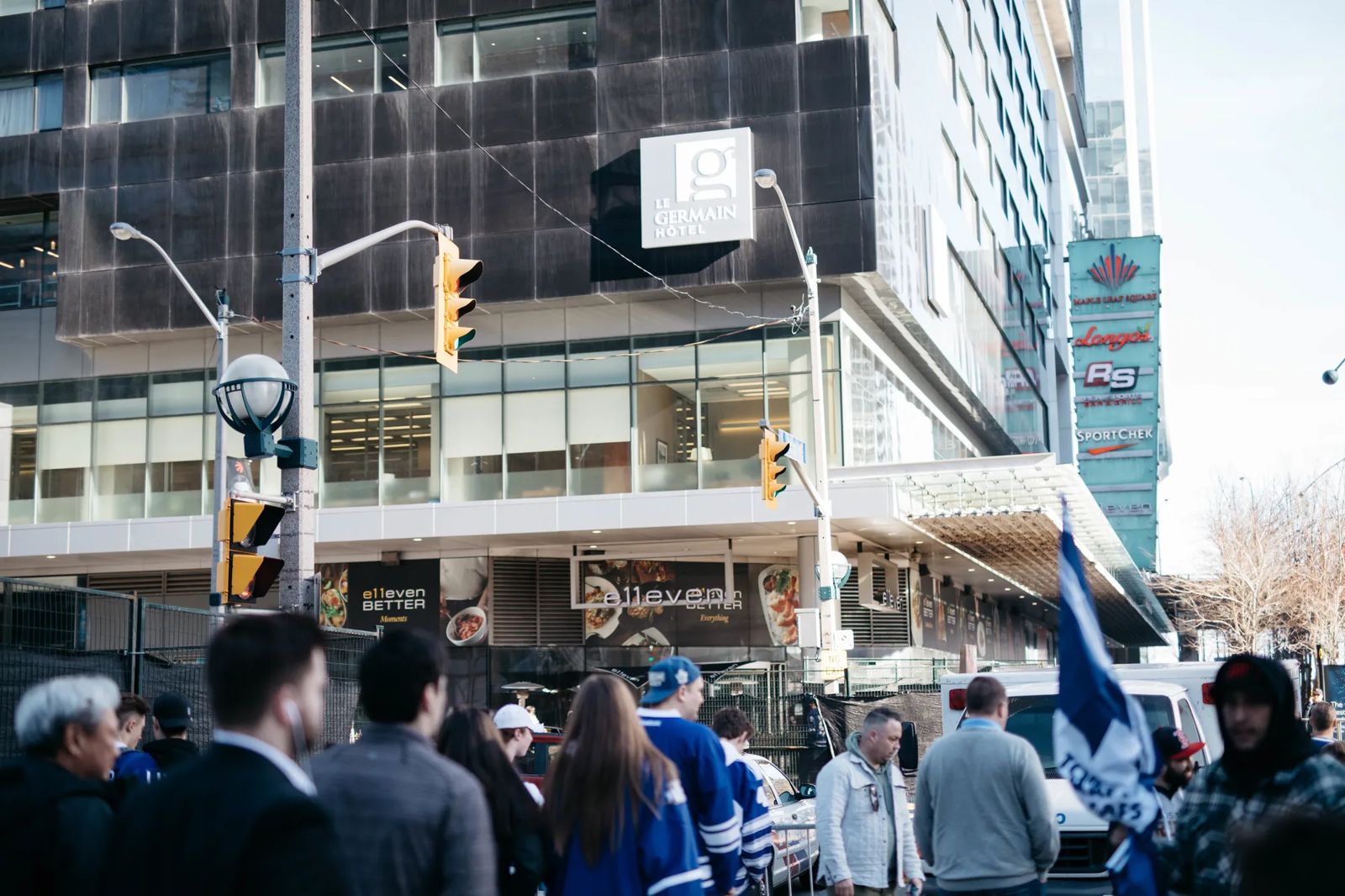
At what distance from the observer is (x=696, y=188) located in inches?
1351

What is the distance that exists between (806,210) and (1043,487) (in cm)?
789

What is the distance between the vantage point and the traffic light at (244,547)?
10789 millimetres

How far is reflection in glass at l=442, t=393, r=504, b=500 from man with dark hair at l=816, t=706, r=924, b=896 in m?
27.2

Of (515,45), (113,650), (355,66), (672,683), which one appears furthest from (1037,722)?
(355,66)

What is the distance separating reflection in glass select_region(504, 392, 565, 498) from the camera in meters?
35.9

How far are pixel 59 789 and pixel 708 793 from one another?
278cm

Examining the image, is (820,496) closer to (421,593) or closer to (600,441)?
(600,441)

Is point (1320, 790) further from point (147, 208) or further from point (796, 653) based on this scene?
point (147, 208)

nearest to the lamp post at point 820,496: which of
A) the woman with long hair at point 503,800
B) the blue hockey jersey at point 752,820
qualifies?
the blue hockey jersey at point 752,820

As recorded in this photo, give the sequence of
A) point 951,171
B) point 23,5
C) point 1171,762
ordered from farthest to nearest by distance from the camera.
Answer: point 951,171 < point 23,5 < point 1171,762

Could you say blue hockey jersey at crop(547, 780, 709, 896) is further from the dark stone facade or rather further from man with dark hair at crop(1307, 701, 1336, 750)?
the dark stone facade

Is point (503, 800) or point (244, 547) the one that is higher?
point (244, 547)

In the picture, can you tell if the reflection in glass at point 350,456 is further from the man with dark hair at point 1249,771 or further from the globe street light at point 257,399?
the man with dark hair at point 1249,771

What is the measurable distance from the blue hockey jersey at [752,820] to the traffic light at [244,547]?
14.5 feet
